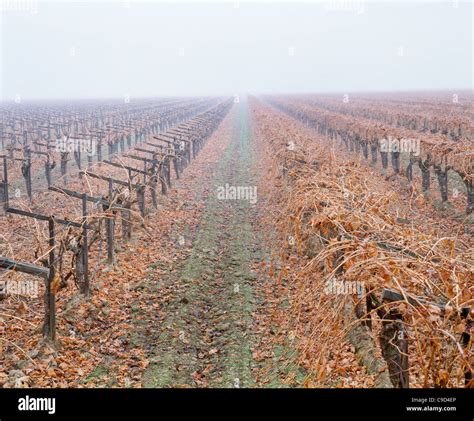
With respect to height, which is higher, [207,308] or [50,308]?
[50,308]

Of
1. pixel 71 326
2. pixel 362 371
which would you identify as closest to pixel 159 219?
pixel 71 326

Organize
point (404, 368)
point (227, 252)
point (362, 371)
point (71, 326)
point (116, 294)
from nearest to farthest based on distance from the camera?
point (404, 368)
point (362, 371)
point (71, 326)
point (116, 294)
point (227, 252)

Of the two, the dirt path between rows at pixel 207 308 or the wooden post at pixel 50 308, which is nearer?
the dirt path between rows at pixel 207 308

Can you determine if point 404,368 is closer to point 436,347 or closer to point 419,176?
point 436,347

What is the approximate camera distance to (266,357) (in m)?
9.62

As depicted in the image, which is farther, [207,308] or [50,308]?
[207,308]

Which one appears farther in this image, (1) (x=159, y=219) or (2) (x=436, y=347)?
(1) (x=159, y=219)

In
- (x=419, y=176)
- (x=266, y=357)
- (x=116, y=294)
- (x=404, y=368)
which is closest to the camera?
(x=404, y=368)

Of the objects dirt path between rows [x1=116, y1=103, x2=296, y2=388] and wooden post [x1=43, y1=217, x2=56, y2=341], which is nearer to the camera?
dirt path between rows [x1=116, y1=103, x2=296, y2=388]
